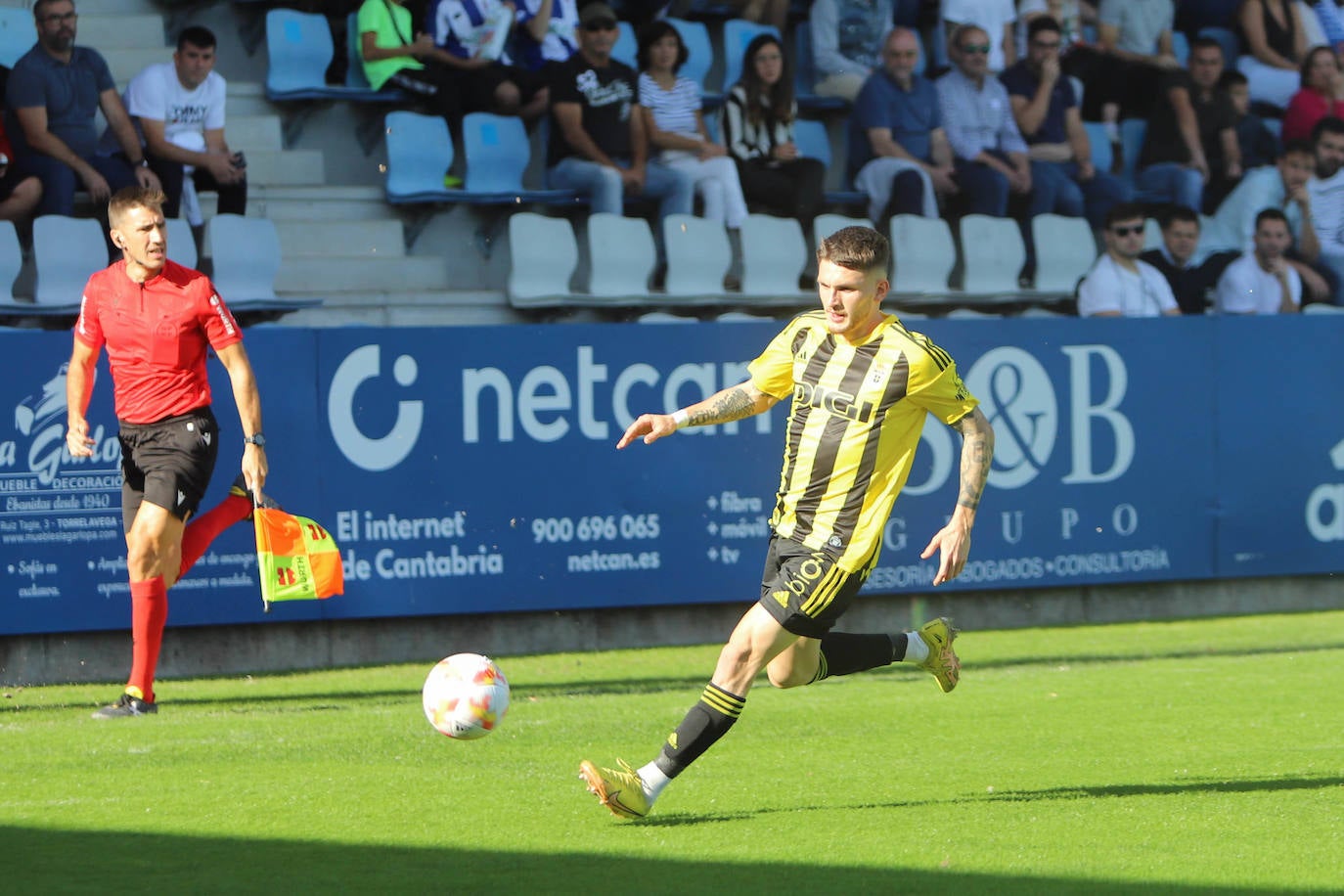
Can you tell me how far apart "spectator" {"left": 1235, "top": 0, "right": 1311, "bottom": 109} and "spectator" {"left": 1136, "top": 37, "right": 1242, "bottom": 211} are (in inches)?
18.1

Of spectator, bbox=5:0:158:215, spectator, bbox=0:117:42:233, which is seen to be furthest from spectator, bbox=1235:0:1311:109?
spectator, bbox=0:117:42:233

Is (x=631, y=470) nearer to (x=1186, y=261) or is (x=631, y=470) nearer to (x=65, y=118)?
(x=65, y=118)

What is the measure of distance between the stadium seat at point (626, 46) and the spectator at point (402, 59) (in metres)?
1.36

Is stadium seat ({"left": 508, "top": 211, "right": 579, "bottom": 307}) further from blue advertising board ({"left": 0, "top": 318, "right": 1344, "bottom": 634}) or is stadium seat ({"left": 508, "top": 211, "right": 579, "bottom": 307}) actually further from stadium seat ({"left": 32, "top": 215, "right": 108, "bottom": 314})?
stadium seat ({"left": 32, "top": 215, "right": 108, "bottom": 314})

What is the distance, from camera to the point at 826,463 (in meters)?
5.98

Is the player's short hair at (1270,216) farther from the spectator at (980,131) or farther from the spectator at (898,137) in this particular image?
the spectator at (898,137)

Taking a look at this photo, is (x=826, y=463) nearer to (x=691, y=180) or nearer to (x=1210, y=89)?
(x=691, y=180)

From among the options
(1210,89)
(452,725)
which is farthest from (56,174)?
(1210,89)

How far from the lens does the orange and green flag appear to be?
26.7ft

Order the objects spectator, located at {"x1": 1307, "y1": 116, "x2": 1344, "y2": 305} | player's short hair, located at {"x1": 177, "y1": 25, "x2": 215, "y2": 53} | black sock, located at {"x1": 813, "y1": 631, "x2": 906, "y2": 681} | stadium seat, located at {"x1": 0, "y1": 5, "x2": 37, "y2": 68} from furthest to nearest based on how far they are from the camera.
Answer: spectator, located at {"x1": 1307, "y1": 116, "x2": 1344, "y2": 305}, player's short hair, located at {"x1": 177, "y1": 25, "x2": 215, "y2": 53}, stadium seat, located at {"x1": 0, "y1": 5, "x2": 37, "y2": 68}, black sock, located at {"x1": 813, "y1": 631, "x2": 906, "y2": 681}

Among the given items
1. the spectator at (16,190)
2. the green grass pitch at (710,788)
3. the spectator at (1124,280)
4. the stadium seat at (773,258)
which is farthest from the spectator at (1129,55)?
the spectator at (16,190)

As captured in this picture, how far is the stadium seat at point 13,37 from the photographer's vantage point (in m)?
11.4

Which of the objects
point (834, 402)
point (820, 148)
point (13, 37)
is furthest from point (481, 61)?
point (834, 402)

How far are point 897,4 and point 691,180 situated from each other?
2.91 meters
